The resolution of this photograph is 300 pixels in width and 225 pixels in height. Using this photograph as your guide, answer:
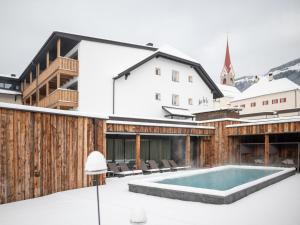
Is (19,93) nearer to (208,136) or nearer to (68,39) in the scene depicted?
(68,39)

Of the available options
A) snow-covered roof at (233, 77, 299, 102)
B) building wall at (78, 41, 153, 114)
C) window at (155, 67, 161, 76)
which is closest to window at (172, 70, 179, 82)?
window at (155, 67, 161, 76)

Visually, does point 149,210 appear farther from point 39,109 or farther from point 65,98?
point 65,98

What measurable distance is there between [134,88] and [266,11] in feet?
96.2

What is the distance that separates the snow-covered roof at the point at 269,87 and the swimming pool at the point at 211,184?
26.7 metres

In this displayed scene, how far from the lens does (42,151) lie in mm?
8945

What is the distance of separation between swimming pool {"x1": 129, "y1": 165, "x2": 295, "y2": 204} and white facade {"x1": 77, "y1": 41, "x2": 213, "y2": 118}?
9.53 meters

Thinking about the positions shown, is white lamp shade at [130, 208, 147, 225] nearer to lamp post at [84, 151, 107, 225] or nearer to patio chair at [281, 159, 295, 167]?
lamp post at [84, 151, 107, 225]

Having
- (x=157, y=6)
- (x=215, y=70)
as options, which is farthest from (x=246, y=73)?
(x=157, y=6)

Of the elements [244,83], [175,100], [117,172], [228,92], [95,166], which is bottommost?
[117,172]

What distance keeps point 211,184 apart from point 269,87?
1325 inches

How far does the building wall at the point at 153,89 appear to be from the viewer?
74.4 ft

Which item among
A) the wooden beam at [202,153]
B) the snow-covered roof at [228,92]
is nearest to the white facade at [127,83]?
the wooden beam at [202,153]

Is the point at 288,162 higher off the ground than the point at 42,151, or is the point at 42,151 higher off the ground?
the point at 42,151

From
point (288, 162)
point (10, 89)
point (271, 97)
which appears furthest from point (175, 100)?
point (10, 89)
